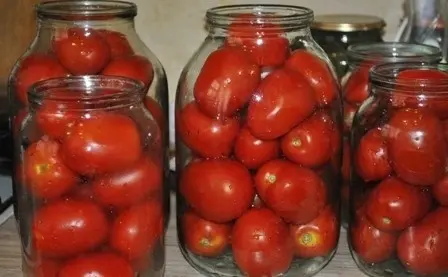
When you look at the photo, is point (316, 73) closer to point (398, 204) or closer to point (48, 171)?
point (398, 204)

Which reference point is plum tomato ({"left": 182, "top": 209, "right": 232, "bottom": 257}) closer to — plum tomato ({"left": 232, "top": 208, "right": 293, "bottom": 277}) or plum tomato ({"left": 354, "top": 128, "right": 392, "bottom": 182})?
plum tomato ({"left": 232, "top": 208, "right": 293, "bottom": 277})

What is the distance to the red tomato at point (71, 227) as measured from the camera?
28.1 inches

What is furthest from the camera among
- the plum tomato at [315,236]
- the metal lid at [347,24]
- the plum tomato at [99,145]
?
the metal lid at [347,24]

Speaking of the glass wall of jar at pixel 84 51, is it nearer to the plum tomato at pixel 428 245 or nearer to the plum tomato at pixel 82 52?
the plum tomato at pixel 82 52

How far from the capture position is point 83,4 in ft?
3.14

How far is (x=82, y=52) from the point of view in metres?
0.85

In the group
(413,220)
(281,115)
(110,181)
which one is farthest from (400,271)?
(110,181)

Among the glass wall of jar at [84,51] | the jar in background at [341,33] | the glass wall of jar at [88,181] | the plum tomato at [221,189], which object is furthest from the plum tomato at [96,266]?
the jar in background at [341,33]

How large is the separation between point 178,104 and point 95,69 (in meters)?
0.10

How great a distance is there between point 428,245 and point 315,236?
0.11 meters

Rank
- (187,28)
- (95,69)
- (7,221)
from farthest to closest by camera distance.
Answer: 1. (187,28)
2. (7,221)
3. (95,69)

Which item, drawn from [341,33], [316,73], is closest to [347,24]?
[341,33]

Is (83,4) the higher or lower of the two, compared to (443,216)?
higher

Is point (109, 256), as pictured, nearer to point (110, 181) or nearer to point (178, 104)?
point (110, 181)
